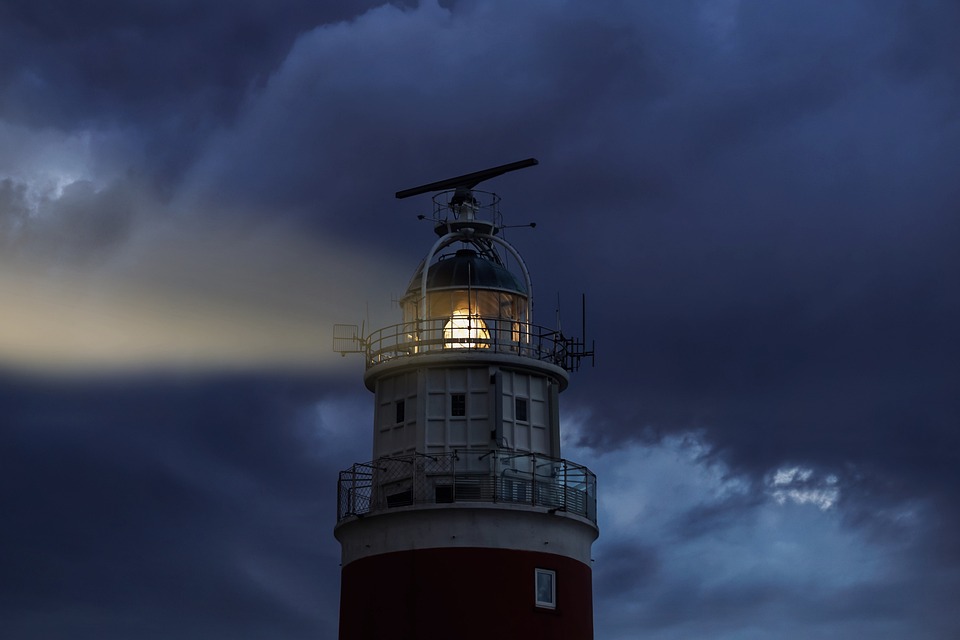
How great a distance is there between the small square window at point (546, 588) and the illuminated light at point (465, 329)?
305 inches

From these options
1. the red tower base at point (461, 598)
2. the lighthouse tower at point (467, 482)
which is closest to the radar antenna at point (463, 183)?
the lighthouse tower at point (467, 482)

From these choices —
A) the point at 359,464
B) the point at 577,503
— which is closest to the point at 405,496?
the point at 359,464

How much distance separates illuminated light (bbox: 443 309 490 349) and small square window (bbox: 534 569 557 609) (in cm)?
774

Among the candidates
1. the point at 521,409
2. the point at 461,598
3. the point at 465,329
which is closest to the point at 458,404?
the point at 521,409

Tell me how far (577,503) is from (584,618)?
3589mm

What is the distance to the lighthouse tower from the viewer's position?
47312 mm

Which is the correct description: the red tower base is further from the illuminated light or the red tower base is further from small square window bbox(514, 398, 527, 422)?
the illuminated light

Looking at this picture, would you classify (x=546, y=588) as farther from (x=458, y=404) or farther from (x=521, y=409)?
(x=458, y=404)

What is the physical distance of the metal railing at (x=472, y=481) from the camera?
159 ft

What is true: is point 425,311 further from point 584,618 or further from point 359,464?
point 584,618

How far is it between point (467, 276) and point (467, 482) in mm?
7219

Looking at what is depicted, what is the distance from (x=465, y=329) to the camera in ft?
169

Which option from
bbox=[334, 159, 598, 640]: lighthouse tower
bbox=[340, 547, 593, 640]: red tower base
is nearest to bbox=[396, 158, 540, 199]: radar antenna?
bbox=[334, 159, 598, 640]: lighthouse tower

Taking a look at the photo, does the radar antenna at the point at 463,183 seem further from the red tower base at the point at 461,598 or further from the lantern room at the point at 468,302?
the red tower base at the point at 461,598
